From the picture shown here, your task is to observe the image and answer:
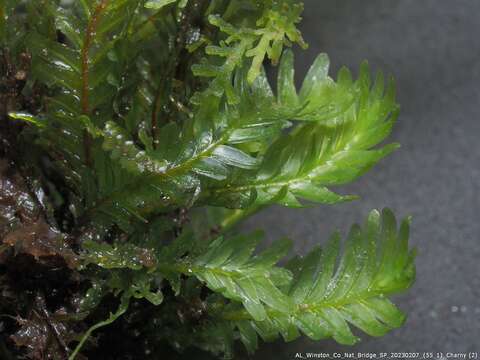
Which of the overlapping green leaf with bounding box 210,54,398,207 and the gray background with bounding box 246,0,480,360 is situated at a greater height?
the overlapping green leaf with bounding box 210,54,398,207

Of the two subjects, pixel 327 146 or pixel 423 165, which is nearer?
pixel 327 146

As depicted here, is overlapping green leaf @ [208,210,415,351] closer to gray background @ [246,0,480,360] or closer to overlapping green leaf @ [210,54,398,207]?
overlapping green leaf @ [210,54,398,207]

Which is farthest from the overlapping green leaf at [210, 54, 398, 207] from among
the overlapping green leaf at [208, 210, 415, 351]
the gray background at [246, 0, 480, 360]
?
the gray background at [246, 0, 480, 360]

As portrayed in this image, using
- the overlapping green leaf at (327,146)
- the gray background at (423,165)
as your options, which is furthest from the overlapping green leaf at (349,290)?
the gray background at (423,165)

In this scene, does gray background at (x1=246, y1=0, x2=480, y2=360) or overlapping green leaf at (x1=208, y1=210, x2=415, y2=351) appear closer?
overlapping green leaf at (x1=208, y1=210, x2=415, y2=351)

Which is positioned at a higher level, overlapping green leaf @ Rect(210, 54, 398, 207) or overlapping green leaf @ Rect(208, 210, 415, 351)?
overlapping green leaf @ Rect(210, 54, 398, 207)

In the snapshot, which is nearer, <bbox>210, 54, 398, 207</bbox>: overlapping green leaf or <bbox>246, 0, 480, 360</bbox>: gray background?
<bbox>210, 54, 398, 207</bbox>: overlapping green leaf

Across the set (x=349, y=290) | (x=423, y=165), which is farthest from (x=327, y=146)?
(x=423, y=165)

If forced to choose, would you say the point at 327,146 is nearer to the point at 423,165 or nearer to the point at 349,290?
the point at 349,290

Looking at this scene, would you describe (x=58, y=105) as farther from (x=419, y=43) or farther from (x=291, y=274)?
(x=419, y=43)

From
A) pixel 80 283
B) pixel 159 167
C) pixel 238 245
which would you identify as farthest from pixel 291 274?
pixel 80 283
